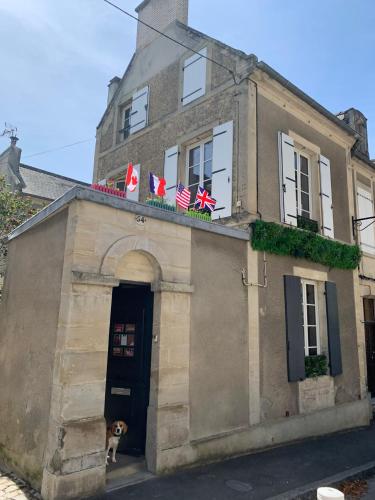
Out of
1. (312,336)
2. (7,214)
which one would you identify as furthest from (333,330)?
(7,214)

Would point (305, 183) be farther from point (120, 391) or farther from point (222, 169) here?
point (120, 391)

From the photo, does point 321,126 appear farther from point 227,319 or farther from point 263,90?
point 227,319

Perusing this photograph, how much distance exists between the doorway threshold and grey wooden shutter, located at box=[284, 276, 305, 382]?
313cm

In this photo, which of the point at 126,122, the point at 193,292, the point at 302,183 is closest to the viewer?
the point at 193,292

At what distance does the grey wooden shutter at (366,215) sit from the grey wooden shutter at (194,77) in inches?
207

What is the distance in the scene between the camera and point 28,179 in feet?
72.3

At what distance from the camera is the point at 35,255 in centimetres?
550

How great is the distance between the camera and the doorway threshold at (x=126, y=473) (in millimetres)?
4379

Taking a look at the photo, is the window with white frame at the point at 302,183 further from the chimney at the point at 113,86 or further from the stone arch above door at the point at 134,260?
the chimney at the point at 113,86

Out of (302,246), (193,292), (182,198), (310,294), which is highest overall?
(182,198)

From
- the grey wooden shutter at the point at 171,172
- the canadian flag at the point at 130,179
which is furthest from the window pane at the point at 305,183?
the canadian flag at the point at 130,179

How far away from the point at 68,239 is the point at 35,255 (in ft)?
4.31

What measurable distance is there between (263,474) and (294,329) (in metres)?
2.68

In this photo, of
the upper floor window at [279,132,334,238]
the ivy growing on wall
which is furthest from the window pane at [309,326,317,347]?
the upper floor window at [279,132,334,238]
